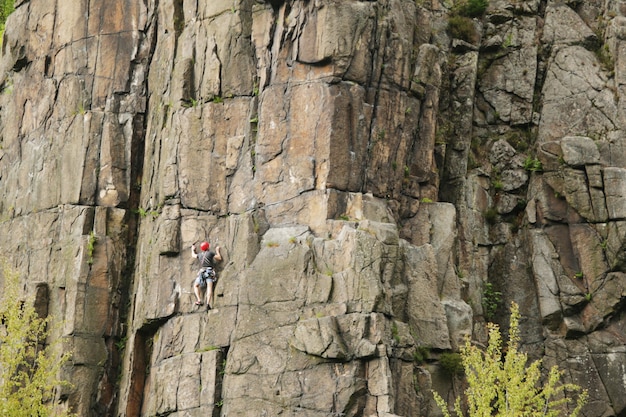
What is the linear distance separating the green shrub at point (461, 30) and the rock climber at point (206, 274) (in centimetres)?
1436

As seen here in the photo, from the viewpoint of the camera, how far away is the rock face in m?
40.4

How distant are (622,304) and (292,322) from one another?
1237 cm

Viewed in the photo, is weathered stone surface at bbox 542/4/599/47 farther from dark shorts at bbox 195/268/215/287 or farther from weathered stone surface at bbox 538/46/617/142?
dark shorts at bbox 195/268/215/287

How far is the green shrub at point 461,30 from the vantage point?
4969 cm

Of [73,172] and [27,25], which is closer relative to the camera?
[73,172]

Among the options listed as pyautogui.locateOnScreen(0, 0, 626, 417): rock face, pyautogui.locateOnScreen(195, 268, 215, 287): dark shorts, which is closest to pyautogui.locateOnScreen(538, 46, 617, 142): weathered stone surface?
pyautogui.locateOnScreen(0, 0, 626, 417): rock face

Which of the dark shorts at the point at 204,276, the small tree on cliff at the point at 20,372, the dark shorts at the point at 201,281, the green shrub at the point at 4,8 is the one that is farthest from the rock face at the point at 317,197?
the green shrub at the point at 4,8

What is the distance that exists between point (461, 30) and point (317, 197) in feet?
39.6

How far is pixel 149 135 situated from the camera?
48500 mm

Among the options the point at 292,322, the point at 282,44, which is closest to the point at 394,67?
the point at 282,44

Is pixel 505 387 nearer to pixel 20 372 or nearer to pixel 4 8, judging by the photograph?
pixel 20 372

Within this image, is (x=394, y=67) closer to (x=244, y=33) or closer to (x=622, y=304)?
(x=244, y=33)

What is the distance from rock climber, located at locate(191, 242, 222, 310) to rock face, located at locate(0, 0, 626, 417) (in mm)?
441

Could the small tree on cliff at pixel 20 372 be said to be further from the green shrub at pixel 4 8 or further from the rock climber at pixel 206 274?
the green shrub at pixel 4 8
